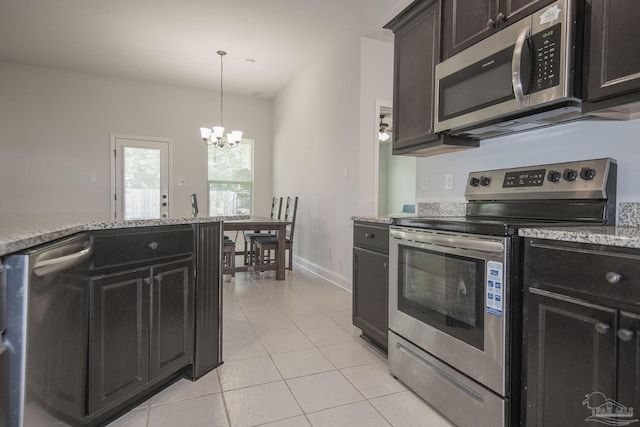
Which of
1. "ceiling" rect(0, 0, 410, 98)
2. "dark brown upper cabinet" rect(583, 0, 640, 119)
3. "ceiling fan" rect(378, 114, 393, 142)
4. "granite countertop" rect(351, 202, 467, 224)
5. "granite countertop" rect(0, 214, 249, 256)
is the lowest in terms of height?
"granite countertop" rect(0, 214, 249, 256)

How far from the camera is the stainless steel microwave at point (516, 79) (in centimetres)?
135

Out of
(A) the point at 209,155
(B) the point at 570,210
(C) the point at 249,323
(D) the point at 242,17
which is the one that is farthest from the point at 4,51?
(B) the point at 570,210

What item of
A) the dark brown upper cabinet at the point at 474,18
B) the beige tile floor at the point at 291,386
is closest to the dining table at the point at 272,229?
the beige tile floor at the point at 291,386

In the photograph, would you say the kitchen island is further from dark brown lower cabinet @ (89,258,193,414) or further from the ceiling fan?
the ceiling fan

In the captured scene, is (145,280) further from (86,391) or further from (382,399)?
(382,399)

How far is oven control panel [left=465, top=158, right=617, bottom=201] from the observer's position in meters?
1.46

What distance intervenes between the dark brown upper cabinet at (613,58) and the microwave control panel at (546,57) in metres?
0.10

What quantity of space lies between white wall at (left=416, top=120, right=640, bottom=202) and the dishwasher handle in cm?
203

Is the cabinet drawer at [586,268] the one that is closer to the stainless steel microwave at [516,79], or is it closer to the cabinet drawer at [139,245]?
the stainless steel microwave at [516,79]

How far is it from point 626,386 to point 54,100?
7.03 metres

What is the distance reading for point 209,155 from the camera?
21.0ft

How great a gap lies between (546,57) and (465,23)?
0.58 metres

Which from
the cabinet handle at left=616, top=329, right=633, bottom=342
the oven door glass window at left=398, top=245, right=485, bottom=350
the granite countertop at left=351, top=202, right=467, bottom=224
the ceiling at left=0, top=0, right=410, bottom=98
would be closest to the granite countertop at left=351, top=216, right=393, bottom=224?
the granite countertop at left=351, top=202, right=467, bottom=224

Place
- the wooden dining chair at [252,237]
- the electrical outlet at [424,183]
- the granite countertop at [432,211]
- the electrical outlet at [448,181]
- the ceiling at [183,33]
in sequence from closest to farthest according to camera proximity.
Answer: the granite countertop at [432,211]
the electrical outlet at [448,181]
the electrical outlet at [424,183]
the ceiling at [183,33]
the wooden dining chair at [252,237]
